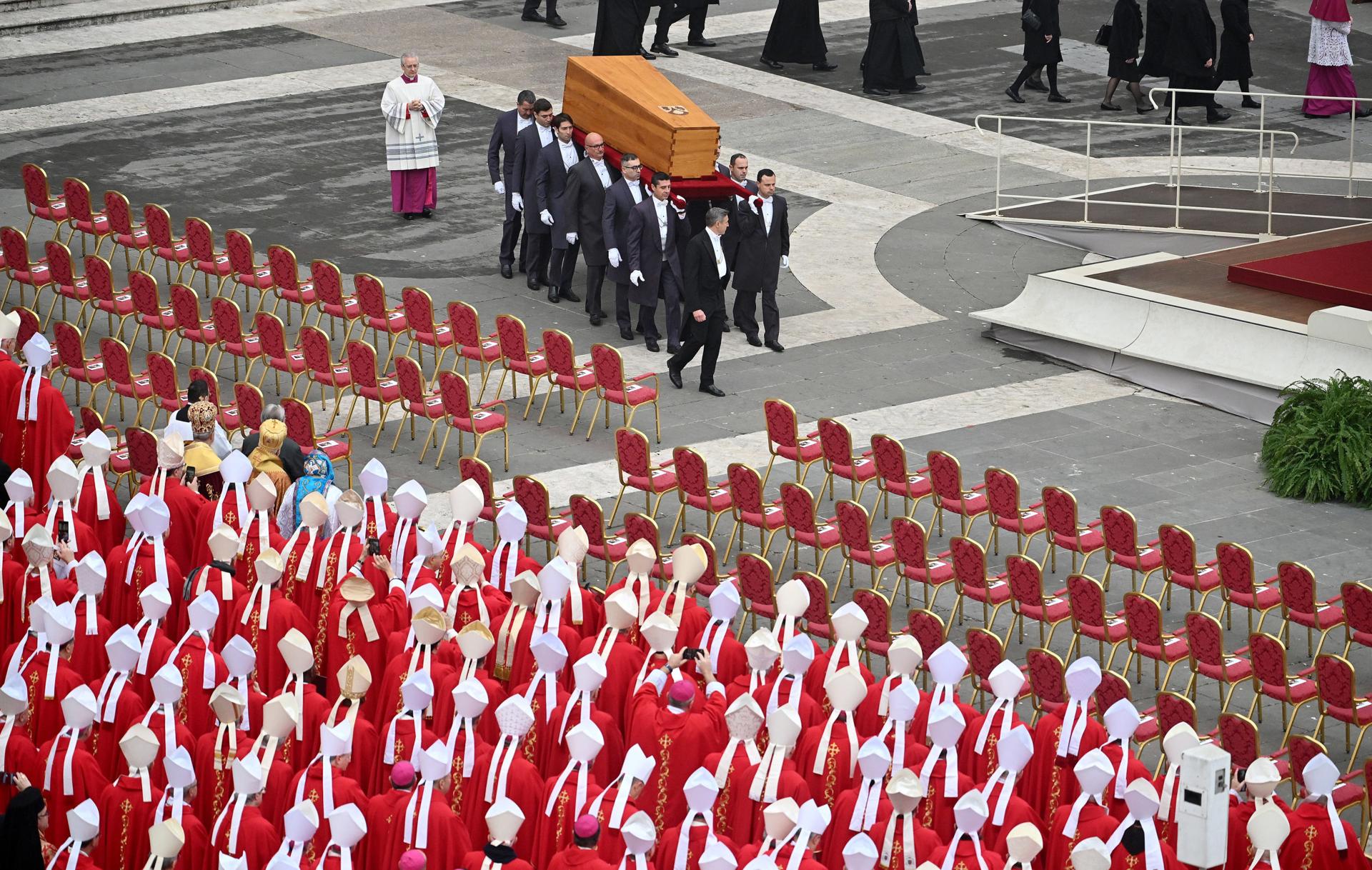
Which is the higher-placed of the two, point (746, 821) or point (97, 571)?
point (97, 571)

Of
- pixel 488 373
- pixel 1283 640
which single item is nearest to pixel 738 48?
pixel 488 373

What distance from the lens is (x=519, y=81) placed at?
84.2 ft

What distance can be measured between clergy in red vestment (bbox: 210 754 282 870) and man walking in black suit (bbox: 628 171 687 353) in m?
9.08

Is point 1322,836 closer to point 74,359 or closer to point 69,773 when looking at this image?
point 69,773

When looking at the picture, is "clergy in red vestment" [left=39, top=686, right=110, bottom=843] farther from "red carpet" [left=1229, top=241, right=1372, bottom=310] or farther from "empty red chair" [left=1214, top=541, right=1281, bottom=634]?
"red carpet" [left=1229, top=241, right=1372, bottom=310]

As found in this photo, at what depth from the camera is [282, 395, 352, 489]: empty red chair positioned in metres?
14.0

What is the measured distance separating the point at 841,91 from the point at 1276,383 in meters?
10.9

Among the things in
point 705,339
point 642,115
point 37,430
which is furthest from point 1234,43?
point 37,430


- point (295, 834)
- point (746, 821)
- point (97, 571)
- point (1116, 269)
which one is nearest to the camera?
point (295, 834)

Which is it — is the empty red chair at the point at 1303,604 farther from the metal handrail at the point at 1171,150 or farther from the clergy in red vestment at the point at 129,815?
the metal handrail at the point at 1171,150

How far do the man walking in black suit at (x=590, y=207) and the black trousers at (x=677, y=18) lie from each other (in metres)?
9.17

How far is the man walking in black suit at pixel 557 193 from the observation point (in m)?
18.3

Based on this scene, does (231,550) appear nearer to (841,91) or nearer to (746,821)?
(746,821)

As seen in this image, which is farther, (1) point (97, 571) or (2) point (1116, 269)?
(2) point (1116, 269)
